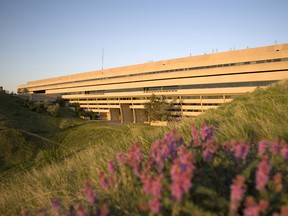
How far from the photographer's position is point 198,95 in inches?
1951

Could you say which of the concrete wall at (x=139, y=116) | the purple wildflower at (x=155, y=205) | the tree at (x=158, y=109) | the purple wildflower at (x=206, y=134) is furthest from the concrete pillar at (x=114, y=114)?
the purple wildflower at (x=155, y=205)

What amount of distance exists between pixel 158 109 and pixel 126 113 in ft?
54.4

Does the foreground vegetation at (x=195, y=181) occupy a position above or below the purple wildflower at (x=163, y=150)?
below

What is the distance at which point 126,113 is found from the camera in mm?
67375

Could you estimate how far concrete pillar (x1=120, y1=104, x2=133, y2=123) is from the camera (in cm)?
6619

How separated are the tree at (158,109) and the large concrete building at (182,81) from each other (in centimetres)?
173

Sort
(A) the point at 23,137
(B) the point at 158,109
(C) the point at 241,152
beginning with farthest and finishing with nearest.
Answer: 1. (B) the point at 158,109
2. (A) the point at 23,137
3. (C) the point at 241,152

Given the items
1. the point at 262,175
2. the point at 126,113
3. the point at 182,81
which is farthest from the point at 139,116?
the point at 262,175

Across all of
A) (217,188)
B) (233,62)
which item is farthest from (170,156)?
(233,62)

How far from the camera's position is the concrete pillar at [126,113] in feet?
217

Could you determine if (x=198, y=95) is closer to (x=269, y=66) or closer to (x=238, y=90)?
(x=238, y=90)

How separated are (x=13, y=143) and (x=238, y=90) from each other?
106 feet

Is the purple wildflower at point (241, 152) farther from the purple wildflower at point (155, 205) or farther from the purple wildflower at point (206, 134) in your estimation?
the purple wildflower at point (155, 205)

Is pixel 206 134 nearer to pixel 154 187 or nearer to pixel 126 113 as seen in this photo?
pixel 154 187
